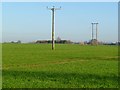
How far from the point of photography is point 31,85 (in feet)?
50.4

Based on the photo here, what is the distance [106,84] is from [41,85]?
3155 mm

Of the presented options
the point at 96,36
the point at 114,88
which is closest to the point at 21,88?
the point at 114,88

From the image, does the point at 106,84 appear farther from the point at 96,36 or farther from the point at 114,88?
the point at 96,36

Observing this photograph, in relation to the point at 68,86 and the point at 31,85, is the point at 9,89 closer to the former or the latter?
the point at 31,85

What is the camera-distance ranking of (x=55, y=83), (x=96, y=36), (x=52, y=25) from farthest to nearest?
1. (x=96, y=36)
2. (x=52, y=25)
3. (x=55, y=83)

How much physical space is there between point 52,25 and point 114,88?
246 feet

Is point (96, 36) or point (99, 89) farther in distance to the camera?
point (96, 36)

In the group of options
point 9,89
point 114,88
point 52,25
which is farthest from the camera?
point 52,25

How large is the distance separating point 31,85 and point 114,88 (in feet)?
12.0

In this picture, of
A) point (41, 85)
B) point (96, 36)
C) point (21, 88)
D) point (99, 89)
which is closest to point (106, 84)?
point (99, 89)

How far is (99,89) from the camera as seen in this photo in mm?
14625

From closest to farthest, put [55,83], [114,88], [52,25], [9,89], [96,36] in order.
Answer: [9,89] → [114,88] → [55,83] → [52,25] → [96,36]

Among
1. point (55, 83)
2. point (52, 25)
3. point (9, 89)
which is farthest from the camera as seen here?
point (52, 25)

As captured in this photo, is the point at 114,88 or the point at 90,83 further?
the point at 90,83
